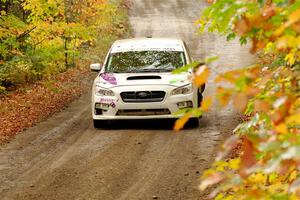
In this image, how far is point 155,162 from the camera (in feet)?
29.7

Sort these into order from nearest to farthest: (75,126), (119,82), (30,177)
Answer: (30,177), (119,82), (75,126)

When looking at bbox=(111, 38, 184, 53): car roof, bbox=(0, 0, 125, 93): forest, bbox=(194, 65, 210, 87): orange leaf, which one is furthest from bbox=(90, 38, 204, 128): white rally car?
bbox=(194, 65, 210, 87): orange leaf

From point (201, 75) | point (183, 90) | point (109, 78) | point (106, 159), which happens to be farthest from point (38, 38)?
point (201, 75)

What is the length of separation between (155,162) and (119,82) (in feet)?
9.46

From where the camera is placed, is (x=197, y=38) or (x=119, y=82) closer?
(x=119, y=82)

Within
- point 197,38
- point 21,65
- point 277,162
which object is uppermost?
point 277,162

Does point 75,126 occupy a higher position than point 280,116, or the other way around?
point 280,116

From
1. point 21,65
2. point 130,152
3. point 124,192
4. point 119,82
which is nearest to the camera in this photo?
point 124,192

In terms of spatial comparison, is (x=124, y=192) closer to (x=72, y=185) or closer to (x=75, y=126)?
(x=72, y=185)

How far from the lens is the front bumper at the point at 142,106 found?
37.2 feet

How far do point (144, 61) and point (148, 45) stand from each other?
680 millimetres

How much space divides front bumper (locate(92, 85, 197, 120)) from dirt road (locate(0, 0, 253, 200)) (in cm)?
32

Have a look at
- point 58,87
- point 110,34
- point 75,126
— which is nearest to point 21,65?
point 58,87

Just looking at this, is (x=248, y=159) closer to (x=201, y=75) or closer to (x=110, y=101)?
(x=201, y=75)
